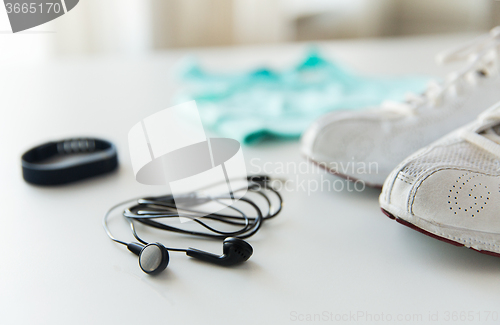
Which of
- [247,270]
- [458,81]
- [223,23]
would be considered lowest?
[247,270]

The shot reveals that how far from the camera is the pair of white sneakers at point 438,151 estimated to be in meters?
0.43

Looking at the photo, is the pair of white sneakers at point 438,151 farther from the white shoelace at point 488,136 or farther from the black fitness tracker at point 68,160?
the black fitness tracker at point 68,160

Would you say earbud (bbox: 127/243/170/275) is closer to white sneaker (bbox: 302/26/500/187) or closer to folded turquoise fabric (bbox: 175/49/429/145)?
white sneaker (bbox: 302/26/500/187)

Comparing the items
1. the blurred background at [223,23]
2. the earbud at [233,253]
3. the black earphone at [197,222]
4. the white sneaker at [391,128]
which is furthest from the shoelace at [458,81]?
the blurred background at [223,23]

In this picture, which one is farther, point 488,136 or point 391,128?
point 391,128

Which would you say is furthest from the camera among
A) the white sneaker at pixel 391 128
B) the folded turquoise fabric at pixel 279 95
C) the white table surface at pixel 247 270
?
the folded turquoise fabric at pixel 279 95

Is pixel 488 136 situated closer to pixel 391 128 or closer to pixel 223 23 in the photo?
pixel 391 128

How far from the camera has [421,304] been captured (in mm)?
382

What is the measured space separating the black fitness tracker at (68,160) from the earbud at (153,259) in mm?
282

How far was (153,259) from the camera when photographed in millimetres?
417

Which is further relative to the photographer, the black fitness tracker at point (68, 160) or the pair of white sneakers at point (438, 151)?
the black fitness tracker at point (68, 160)

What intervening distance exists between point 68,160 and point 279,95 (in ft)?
1.89

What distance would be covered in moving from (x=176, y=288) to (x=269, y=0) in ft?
8.96

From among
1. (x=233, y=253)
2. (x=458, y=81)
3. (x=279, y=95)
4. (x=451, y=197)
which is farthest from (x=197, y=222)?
(x=279, y=95)
